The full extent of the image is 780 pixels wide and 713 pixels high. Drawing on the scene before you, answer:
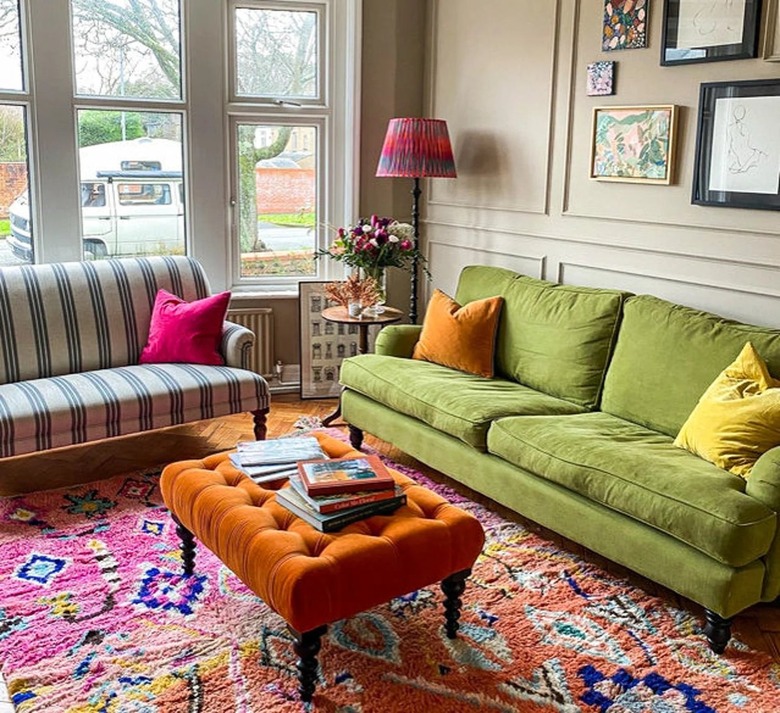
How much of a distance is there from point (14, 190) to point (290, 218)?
4.76ft

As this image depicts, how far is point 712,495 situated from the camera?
2.54 metres

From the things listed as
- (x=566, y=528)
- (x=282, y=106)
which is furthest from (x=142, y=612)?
(x=282, y=106)

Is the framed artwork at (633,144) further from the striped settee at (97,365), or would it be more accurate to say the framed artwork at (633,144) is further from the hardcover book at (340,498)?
the hardcover book at (340,498)

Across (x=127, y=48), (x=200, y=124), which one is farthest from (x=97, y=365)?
(x=127, y=48)

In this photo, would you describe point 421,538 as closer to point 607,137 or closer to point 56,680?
point 56,680

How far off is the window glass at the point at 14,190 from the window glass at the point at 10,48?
0.39 feet

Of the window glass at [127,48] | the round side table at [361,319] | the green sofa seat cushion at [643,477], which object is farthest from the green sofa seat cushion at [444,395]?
the window glass at [127,48]

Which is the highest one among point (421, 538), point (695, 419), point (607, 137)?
point (607, 137)

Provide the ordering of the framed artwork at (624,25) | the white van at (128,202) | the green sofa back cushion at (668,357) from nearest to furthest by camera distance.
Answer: the green sofa back cushion at (668,357), the framed artwork at (624,25), the white van at (128,202)

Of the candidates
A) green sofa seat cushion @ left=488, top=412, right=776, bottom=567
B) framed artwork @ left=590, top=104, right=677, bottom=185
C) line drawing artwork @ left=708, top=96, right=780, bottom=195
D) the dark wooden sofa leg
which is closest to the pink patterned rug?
green sofa seat cushion @ left=488, top=412, right=776, bottom=567

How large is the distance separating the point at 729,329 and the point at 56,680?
2420 millimetres

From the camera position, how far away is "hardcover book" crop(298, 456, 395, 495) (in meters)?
2.49

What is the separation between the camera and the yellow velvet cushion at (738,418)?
2.67m

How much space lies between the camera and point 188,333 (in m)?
4.07
